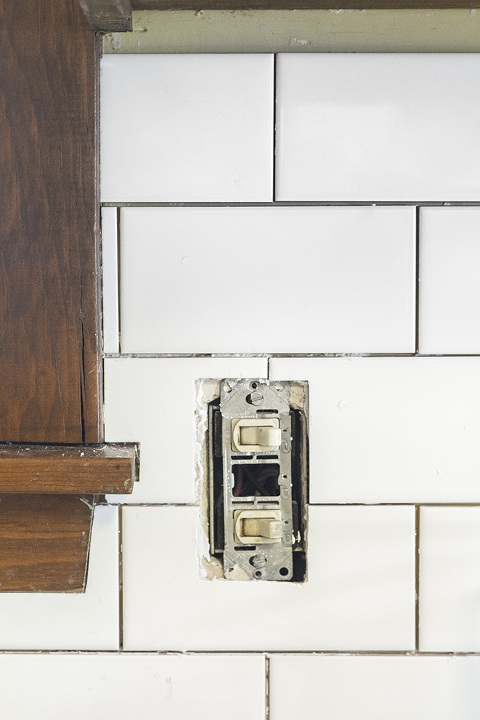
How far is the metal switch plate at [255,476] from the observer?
2.46ft

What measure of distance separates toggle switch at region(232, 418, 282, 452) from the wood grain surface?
0.19 m

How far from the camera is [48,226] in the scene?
0.70 m

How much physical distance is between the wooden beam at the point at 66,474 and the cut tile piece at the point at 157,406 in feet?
0.24

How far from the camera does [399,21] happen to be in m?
0.70

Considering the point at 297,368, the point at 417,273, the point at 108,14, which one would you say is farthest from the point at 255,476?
the point at 108,14

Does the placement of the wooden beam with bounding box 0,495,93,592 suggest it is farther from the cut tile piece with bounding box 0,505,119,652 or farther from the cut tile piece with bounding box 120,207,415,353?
the cut tile piece with bounding box 120,207,415,353

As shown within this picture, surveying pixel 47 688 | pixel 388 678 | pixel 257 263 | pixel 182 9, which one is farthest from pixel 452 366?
pixel 47 688

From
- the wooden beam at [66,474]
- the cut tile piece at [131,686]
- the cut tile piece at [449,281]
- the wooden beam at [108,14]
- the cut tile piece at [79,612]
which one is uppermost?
the wooden beam at [108,14]

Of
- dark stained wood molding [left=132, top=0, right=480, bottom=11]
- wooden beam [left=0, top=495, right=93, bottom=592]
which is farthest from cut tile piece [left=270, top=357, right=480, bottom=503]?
dark stained wood molding [left=132, top=0, right=480, bottom=11]

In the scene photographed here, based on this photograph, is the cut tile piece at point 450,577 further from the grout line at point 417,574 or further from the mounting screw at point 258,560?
the mounting screw at point 258,560

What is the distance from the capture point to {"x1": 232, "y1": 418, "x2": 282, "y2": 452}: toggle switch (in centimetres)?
74

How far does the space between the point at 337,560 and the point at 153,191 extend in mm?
590

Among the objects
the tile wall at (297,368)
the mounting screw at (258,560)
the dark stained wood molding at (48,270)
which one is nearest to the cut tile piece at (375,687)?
the tile wall at (297,368)

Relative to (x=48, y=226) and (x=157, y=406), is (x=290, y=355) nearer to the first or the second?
(x=157, y=406)
